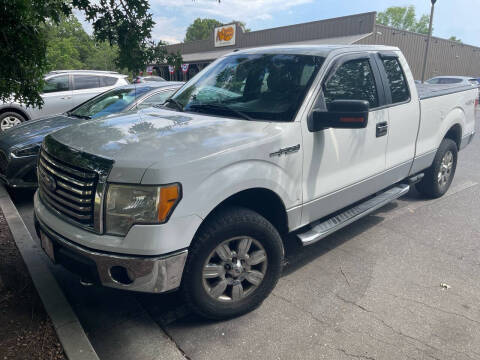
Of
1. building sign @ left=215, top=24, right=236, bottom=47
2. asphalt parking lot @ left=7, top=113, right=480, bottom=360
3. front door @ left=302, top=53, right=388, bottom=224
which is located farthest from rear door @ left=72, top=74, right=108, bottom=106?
building sign @ left=215, top=24, right=236, bottom=47

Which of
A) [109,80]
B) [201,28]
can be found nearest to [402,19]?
[201,28]

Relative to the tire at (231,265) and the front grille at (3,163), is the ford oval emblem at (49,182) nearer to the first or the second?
the tire at (231,265)

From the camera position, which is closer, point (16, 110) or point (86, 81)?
point (16, 110)

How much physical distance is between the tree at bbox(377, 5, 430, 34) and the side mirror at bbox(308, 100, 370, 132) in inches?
3411

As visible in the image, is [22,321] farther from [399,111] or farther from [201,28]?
[201,28]

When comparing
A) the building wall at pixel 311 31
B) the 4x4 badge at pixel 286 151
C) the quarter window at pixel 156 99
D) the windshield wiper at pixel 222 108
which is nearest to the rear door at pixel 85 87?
the quarter window at pixel 156 99

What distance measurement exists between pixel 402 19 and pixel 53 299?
9160 centimetres

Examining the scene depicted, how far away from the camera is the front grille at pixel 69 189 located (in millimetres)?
2356

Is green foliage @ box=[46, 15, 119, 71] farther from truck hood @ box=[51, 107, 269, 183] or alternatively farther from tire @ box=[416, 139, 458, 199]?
truck hood @ box=[51, 107, 269, 183]

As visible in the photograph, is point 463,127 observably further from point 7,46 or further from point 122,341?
point 7,46

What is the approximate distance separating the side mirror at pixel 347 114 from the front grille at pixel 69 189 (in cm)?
174

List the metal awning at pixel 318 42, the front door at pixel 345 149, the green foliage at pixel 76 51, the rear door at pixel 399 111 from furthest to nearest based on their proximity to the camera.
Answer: the green foliage at pixel 76 51, the metal awning at pixel 318 42, the rear door at pixel 399 111, the front door at pixel 345 149

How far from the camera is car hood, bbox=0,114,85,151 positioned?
4988mm

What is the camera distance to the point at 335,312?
2.95m
